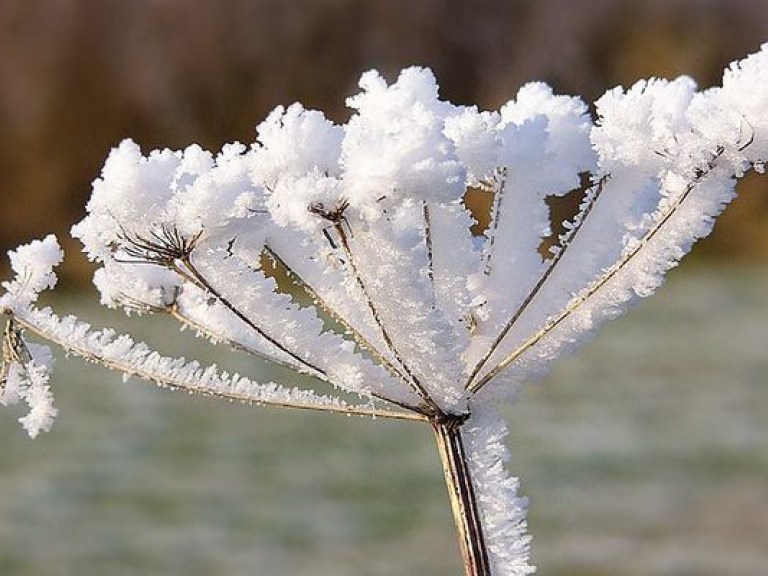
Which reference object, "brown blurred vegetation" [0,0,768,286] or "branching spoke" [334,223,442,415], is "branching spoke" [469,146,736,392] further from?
"brown blurred vegetation" [0,0,768,286]

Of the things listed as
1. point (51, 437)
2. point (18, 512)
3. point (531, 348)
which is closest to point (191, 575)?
point (18, 512)

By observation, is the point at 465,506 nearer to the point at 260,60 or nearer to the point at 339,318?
the point at 339,318

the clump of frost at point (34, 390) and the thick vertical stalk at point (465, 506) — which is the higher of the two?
the clump of frost at point (34, 390)

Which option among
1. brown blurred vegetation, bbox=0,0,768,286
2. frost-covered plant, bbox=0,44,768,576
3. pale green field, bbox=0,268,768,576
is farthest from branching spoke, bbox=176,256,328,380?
brown blurred vegetation, bbox=0,0,768,286

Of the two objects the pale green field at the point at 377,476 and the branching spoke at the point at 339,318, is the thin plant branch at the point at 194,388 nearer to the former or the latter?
the branching spoke at the point at 339,318

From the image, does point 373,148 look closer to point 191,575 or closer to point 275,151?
point 275,151

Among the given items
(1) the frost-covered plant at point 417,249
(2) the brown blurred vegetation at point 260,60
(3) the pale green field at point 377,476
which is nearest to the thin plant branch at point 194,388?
(1) the frost-covered plant at point 417,249
